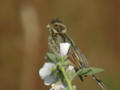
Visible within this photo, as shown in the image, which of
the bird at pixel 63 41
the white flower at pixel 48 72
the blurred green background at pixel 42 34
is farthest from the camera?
the blurred green background at pixel 42 34

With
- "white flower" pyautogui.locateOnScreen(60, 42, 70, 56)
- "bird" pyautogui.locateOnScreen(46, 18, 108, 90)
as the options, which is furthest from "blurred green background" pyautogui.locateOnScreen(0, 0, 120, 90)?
"white flower" pyautogui.locateOnScreen(60, 42, 70, 56)

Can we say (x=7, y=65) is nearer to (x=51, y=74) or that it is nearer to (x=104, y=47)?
(x=104, y=47)

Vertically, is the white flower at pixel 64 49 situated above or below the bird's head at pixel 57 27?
below

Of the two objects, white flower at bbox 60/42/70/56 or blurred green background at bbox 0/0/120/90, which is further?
blurred green background at bbox 0/0/120/90

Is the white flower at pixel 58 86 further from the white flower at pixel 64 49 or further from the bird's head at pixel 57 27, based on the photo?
the bird's head at pixel 57 27

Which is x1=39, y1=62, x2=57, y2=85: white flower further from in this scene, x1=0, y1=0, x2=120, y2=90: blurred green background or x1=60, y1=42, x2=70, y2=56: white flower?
x1=0, y1=0, x2=120, y2=90: blurred green background

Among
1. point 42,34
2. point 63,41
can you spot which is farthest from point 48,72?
point 42,34

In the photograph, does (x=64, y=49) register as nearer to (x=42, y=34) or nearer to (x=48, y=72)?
(x=48, y=72)

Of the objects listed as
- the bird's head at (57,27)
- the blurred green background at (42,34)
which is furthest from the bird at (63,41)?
the blurred green background at (42,34)

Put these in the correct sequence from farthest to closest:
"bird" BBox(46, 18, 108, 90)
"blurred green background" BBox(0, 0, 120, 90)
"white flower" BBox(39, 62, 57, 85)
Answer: "blurred green background" BBox(0, 0, 120, 90), "bird" BBox(46, 18, 108, 90), "white flower" BBox(39, 62, 57, 85)
